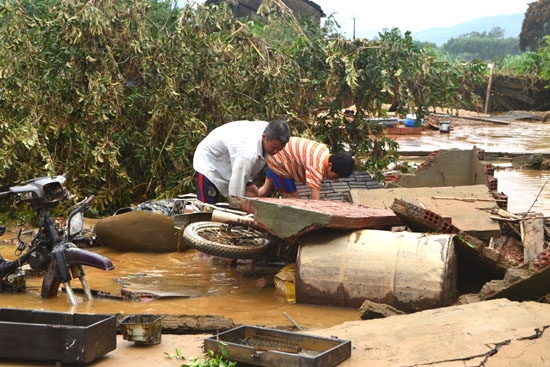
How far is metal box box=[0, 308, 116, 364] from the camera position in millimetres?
4912

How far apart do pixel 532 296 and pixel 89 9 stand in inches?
269

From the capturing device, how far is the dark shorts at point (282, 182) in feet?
29.5

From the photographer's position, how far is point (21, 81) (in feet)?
36.3

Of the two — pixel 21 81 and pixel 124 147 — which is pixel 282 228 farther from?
pixel 21 81

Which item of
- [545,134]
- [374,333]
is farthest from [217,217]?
[545,134]

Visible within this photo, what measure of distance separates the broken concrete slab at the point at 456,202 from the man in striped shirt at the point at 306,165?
0.56 m

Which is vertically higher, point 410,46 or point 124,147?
point 410,46

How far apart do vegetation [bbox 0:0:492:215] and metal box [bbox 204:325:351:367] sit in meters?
5.49

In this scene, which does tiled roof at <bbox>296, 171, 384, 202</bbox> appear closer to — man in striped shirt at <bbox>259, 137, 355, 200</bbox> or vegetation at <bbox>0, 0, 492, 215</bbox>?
man in striped shirt at <bbox>259, 137, 355, 200</bbox>

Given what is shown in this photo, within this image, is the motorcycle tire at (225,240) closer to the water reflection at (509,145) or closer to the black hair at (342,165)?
the black hair at (342,165)

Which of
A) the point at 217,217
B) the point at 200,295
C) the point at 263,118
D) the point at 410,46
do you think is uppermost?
the point at 410,46

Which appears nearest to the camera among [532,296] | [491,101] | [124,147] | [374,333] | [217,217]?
[374,333]

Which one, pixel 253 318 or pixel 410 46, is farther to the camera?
pixel 410 46

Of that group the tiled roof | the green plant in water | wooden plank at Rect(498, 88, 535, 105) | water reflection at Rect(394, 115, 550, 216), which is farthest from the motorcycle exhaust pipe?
wooden plank at Rect(498, 88, 535, 105)
